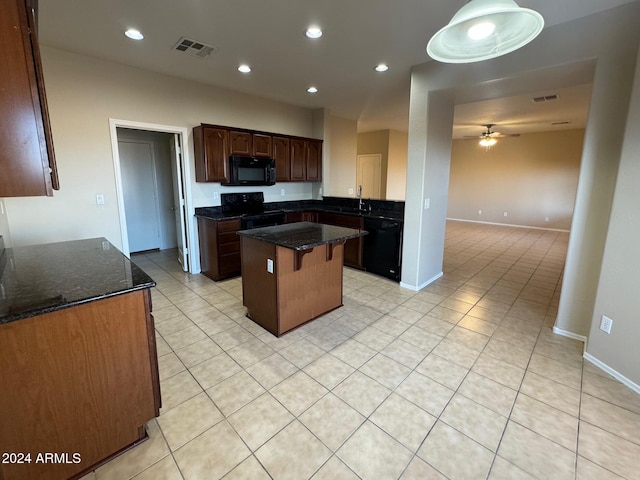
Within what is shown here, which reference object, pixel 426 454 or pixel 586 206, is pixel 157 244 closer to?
pixel 426 454

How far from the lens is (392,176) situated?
7.89 metres

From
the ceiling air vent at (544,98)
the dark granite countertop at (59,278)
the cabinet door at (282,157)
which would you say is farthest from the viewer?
the cabinet door at (282,157)

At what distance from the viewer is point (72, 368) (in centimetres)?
132

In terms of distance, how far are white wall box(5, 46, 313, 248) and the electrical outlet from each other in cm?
476

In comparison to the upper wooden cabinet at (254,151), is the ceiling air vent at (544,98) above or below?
above

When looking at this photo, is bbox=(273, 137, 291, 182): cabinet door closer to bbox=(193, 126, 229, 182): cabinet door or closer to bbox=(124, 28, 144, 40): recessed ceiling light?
bbox=(193, 126, 229, 182): cabinet door

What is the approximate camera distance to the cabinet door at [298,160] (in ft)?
16.5

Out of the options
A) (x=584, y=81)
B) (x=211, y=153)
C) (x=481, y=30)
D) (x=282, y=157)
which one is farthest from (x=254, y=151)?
(x=584, y=81)

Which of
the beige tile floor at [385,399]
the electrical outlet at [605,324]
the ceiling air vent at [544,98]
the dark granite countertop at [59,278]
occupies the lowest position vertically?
the beige tile floor at [385,399]

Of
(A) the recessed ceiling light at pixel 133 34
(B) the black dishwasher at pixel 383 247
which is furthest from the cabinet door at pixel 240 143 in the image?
(B) the black dishwasher at pixel 383 247

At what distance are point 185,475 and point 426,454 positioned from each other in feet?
4.05

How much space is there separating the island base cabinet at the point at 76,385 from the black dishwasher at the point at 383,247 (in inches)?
123

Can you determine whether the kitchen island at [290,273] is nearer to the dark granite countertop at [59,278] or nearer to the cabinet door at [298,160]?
the dark granite countertop at [59,278]

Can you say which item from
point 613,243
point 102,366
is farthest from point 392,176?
point 102,366
